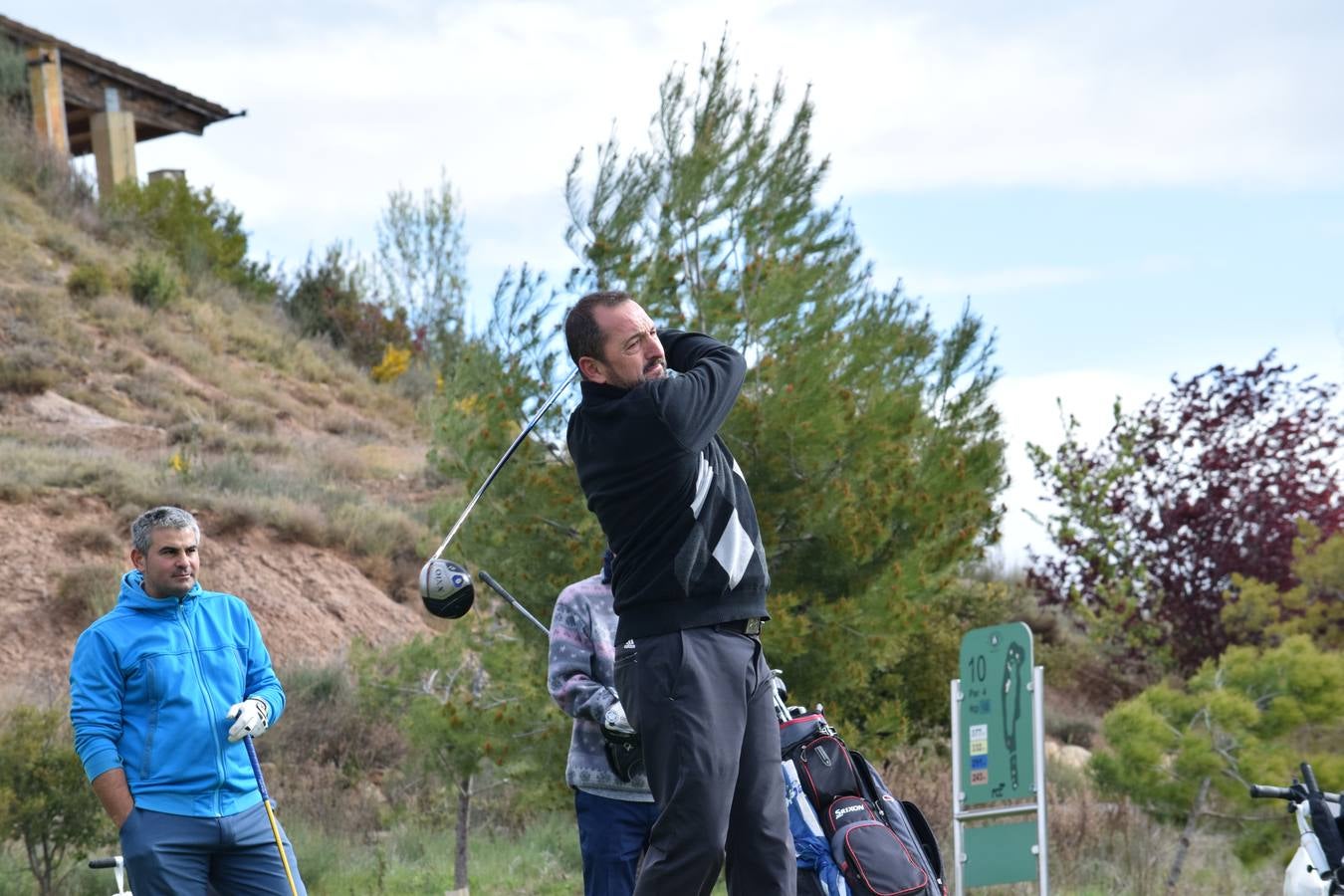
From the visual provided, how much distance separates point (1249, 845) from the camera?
29.3ft

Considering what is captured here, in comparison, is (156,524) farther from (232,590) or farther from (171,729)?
(232,590)

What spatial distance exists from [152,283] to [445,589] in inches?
842

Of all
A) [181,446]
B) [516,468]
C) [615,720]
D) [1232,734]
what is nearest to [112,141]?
[181,446]

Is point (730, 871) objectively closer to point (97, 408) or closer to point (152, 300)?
point (97, 408)

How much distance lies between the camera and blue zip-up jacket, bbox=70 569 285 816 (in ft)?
16.4

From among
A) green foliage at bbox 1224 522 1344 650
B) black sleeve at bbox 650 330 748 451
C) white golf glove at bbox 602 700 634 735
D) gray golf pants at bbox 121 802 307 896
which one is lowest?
green foliage at bbox 1224 522 1344 650

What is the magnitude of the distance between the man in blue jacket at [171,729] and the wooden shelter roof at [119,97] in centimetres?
2587

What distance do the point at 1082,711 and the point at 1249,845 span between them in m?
8.60

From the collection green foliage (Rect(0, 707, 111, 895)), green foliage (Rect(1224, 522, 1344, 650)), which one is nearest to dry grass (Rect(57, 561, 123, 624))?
green foliage (Rect(0, 707, 111, 895))

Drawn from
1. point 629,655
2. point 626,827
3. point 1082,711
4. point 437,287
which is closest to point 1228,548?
point 1082,711

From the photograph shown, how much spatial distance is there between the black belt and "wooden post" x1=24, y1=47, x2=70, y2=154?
26911 millimetres

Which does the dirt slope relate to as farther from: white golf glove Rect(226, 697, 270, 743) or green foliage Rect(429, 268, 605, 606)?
white golf glove Rect(226, 697, 270, 743)

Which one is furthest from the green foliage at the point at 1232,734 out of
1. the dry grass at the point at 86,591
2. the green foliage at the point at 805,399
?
the dry grass at the point at 86,591

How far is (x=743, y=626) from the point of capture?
401cm
